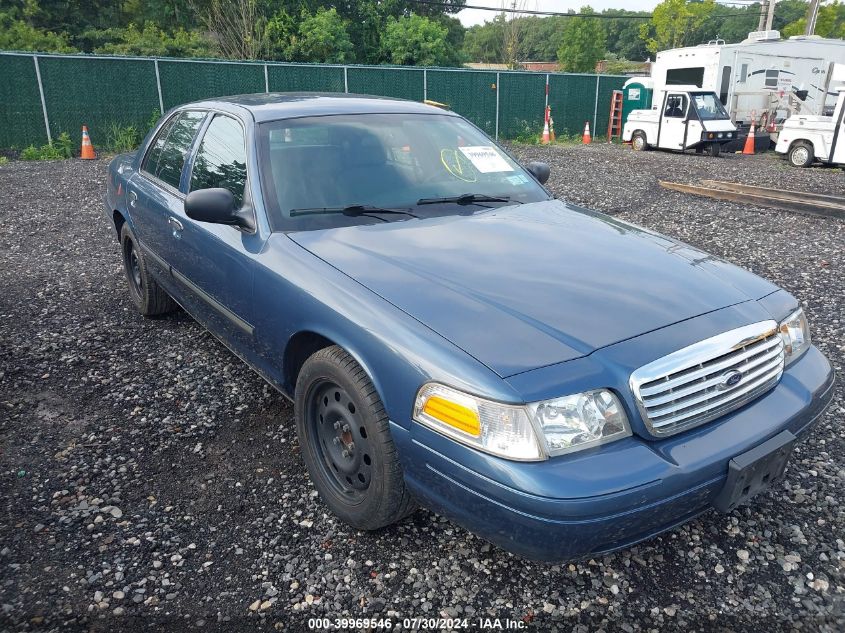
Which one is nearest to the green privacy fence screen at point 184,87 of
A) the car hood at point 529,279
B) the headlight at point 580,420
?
the car hood at point 529,279

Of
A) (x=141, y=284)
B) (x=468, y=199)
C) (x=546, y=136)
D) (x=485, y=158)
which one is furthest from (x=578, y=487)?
(x=546, y=136)

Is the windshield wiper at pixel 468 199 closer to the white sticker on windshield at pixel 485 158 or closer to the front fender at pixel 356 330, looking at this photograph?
the white sticker on windshield at pixel 485 158

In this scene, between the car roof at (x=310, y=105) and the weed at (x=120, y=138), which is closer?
the car roof at (x=310, y=105)

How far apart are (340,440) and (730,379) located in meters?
1.49

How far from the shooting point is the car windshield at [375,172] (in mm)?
3051

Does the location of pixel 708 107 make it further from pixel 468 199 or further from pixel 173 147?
pixel 173 147

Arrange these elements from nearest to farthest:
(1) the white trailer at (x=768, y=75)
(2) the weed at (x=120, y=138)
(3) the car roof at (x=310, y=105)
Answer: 1. (3) the car roof at (x=310, y=105)
2. (2) the weed at (x=120, y=138)
3. (1) the white trailer at (x=768, y=75)

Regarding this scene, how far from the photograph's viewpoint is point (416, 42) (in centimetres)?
2875

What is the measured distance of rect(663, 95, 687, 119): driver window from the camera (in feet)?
56.6

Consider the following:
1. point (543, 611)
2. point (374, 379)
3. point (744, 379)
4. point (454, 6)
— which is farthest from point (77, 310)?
point (454, 6)

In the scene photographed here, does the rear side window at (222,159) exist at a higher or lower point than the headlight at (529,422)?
higher

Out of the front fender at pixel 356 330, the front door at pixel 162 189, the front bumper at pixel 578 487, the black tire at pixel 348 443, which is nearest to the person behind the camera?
the front bumper at pixel 578 487

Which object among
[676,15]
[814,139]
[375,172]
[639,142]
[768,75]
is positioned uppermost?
[676,15]

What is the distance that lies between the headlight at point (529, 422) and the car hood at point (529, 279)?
0.44ft
